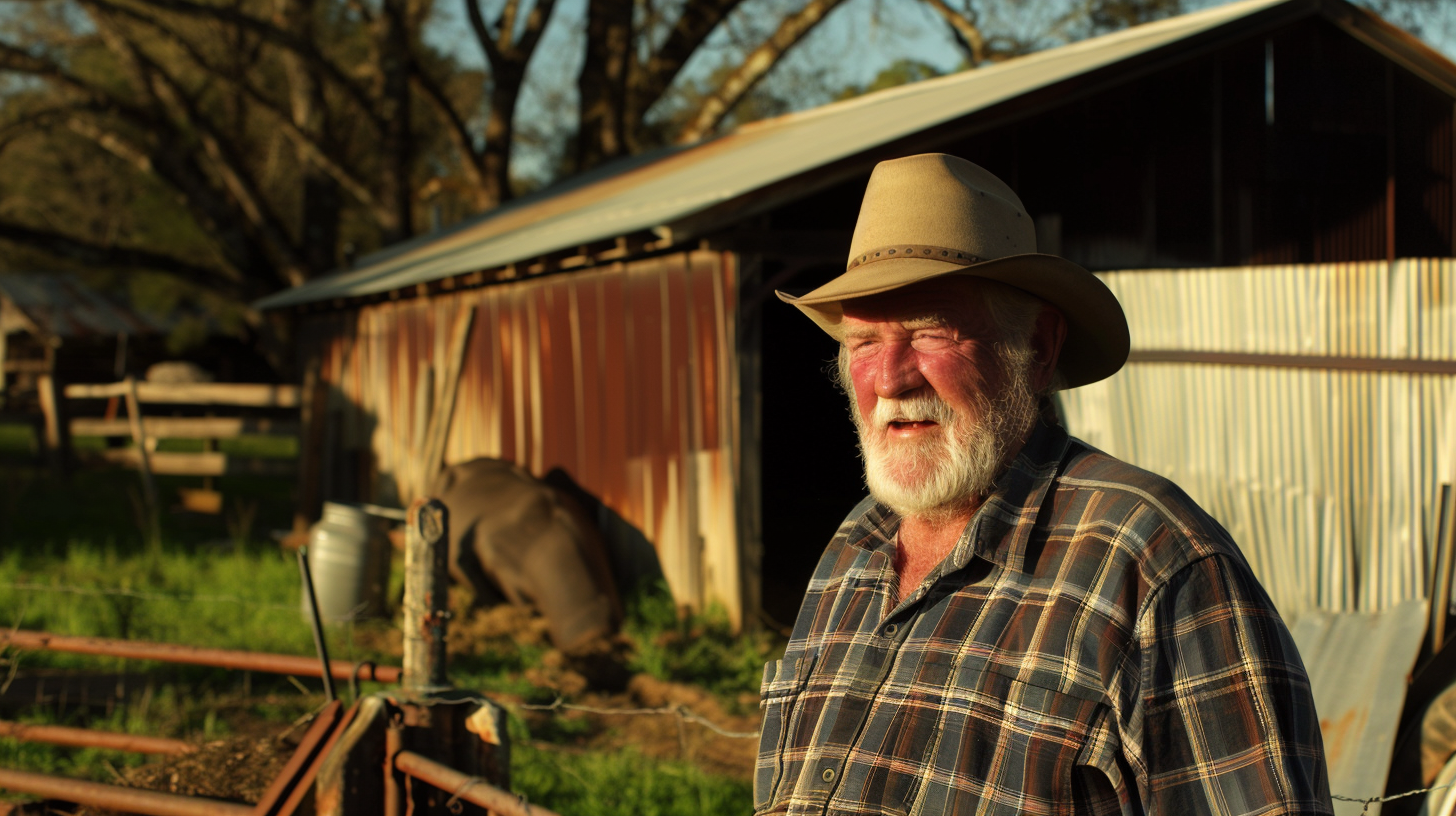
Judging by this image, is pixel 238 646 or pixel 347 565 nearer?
pixel 238 646

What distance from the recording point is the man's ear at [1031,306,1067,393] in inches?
88.6

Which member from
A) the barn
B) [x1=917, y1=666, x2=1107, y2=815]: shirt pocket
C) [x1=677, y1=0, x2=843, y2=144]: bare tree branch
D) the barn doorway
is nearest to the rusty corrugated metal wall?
the barn

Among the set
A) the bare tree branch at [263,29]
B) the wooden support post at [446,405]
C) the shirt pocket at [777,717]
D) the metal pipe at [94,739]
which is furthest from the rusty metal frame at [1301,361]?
the bare tree branch at [263,29]

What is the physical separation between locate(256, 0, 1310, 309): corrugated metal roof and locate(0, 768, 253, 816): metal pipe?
14.4ft

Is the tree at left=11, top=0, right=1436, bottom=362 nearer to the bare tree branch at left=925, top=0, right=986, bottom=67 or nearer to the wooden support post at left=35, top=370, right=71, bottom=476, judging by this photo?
the bare tree branch at left=925, top=0, right=986, bottom=67

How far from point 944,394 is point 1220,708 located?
737mm

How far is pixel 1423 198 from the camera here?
A: 381 inches

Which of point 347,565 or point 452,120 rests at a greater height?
point 452,120

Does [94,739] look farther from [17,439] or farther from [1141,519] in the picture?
[17,439]

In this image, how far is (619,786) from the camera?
5164 mm

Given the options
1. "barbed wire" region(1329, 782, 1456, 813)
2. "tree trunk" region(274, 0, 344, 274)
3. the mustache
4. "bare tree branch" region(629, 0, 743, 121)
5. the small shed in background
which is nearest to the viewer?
the mustache

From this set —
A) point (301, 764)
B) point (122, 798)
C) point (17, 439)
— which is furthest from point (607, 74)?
point (301, 764)

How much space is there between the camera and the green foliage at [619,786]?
16.1 feet

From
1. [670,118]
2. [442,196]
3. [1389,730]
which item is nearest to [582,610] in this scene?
[1389,730]
